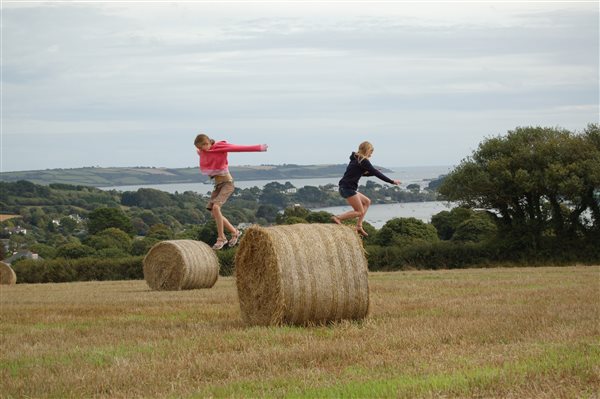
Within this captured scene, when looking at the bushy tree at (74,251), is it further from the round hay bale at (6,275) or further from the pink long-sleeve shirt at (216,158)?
the pink long-sleeve shirt at (216,158)

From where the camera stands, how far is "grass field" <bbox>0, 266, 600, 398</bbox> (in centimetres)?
836

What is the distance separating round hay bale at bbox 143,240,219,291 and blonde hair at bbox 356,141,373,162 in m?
11.2

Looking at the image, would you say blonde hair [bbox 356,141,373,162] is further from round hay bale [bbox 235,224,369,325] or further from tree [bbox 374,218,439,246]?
tree [bbox 374,218,439,246]

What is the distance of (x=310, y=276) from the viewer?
13.2m

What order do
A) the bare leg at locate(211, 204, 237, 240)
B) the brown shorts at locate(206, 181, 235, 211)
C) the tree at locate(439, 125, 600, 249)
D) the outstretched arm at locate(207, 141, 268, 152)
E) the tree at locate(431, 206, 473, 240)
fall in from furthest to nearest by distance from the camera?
the tree at locate(431, 206, 473, 240) < the tree at locate(439, 125, 600, 249) < the bare leg at locate(211, 204, 237, 240) < the brown shorts at locate(206, 181, 235, 211) < the outstretched arm at locate(207, 141, 268, 152)

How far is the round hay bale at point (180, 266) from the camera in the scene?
25812 millimetres

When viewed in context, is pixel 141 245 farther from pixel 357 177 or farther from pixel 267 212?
pixel 357 177

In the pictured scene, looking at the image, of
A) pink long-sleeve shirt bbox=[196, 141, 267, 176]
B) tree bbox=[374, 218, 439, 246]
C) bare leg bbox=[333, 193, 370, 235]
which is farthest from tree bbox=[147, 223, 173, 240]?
pink long-sleeve shirt bbox=[196, 141, 267, 176]

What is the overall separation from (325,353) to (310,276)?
9.99ft

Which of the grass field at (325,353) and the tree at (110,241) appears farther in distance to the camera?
the tree at (110,241)

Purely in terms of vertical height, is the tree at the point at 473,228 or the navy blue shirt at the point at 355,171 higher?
the navy blue shirt at the point at 355,171

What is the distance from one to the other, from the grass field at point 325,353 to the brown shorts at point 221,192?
187 cm

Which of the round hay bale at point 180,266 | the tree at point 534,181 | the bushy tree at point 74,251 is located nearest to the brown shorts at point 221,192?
the round hay bale at point 180,266

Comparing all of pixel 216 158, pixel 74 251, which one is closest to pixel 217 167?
pixel 216 158
